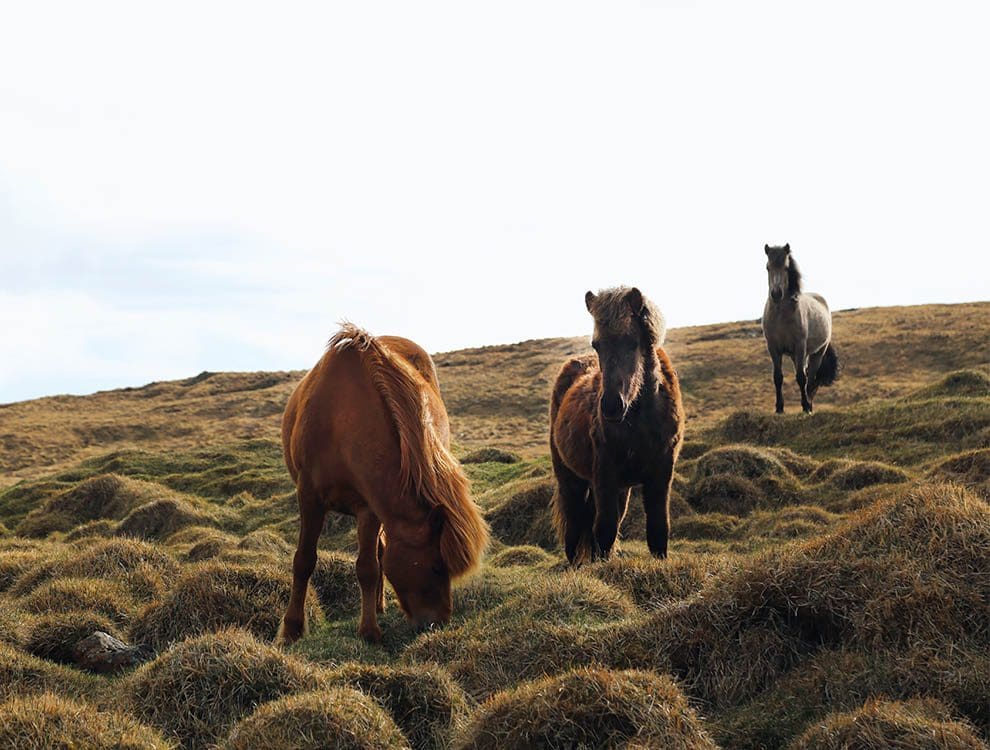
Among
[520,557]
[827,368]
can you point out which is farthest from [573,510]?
[827,368]

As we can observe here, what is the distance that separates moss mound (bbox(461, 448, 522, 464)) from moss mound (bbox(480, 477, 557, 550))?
23.4ft

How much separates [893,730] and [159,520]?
12.3 m

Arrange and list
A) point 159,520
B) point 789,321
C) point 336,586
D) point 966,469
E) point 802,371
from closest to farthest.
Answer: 1. point 336,586
2. point 966,469
3. point 159,520
4. point 789,321
5. point 802,371

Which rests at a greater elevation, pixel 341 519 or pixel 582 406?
pixel 582 406

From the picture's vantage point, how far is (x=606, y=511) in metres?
7.41

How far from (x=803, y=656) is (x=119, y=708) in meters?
3.75

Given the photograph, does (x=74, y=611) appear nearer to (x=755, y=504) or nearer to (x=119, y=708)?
(x=119, y=708)

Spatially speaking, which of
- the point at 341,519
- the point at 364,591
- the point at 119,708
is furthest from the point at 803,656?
the point at 341,519

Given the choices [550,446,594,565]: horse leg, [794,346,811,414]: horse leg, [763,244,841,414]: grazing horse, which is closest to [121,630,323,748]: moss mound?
[550,446,594,565]: horse leg

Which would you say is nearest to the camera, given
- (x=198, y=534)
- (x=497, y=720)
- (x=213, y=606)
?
(x=497, y=720)

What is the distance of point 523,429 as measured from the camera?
33.4m

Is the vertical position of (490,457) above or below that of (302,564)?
below

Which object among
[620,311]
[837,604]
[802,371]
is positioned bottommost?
[837,604]

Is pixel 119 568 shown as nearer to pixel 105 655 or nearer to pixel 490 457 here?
pixel 105 655
